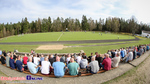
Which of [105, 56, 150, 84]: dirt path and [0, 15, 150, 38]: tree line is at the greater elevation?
[0, 15, 150, 38]: tree line

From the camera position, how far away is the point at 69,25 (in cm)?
10444

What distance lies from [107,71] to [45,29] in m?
99.9

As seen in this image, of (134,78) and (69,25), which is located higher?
(69,25)

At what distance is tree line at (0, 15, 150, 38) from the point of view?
286ft

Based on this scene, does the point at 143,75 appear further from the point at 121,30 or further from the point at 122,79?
the point at 121,30

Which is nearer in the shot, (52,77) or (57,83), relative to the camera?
(57,83)

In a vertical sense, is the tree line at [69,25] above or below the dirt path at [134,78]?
above

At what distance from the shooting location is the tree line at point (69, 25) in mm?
87312

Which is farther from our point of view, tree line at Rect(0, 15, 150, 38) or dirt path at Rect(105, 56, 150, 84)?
tree line at Rect(0, 15, 150, 38)

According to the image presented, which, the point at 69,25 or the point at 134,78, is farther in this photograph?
the point at 69,25

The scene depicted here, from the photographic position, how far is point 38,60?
22.0 feet

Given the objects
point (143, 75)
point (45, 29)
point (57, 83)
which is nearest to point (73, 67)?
point (57, 83)

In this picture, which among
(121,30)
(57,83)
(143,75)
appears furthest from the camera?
(121,30)

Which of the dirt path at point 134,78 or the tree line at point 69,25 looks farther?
the tree line at point 69,25
